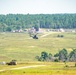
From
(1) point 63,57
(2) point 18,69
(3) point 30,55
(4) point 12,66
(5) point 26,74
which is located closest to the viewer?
(5) point 26,74

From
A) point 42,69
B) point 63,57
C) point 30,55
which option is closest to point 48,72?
point 42,69

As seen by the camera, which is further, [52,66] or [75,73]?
[52,66]

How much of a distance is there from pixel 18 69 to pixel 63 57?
45462mm

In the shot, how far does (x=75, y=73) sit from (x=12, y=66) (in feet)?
48.1

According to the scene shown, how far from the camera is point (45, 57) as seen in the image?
119312 millimetres

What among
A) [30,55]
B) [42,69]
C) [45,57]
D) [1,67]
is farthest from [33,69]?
[30,55]

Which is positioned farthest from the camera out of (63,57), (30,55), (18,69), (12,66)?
(30,55)

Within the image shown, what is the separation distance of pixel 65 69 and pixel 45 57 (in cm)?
4366

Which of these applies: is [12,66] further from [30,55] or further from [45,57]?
[30,55]

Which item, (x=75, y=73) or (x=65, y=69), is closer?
(x=75, y=73)

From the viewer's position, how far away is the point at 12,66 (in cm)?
7950

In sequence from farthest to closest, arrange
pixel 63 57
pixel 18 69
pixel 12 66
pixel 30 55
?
pixel 30 55 → pixel 63 57 → pixel 12 66 → pixel 18 69

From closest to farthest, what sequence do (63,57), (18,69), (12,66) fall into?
1. (18,69)
2. (12,66)
3. (63,57)

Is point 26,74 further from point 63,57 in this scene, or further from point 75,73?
point 63,57
